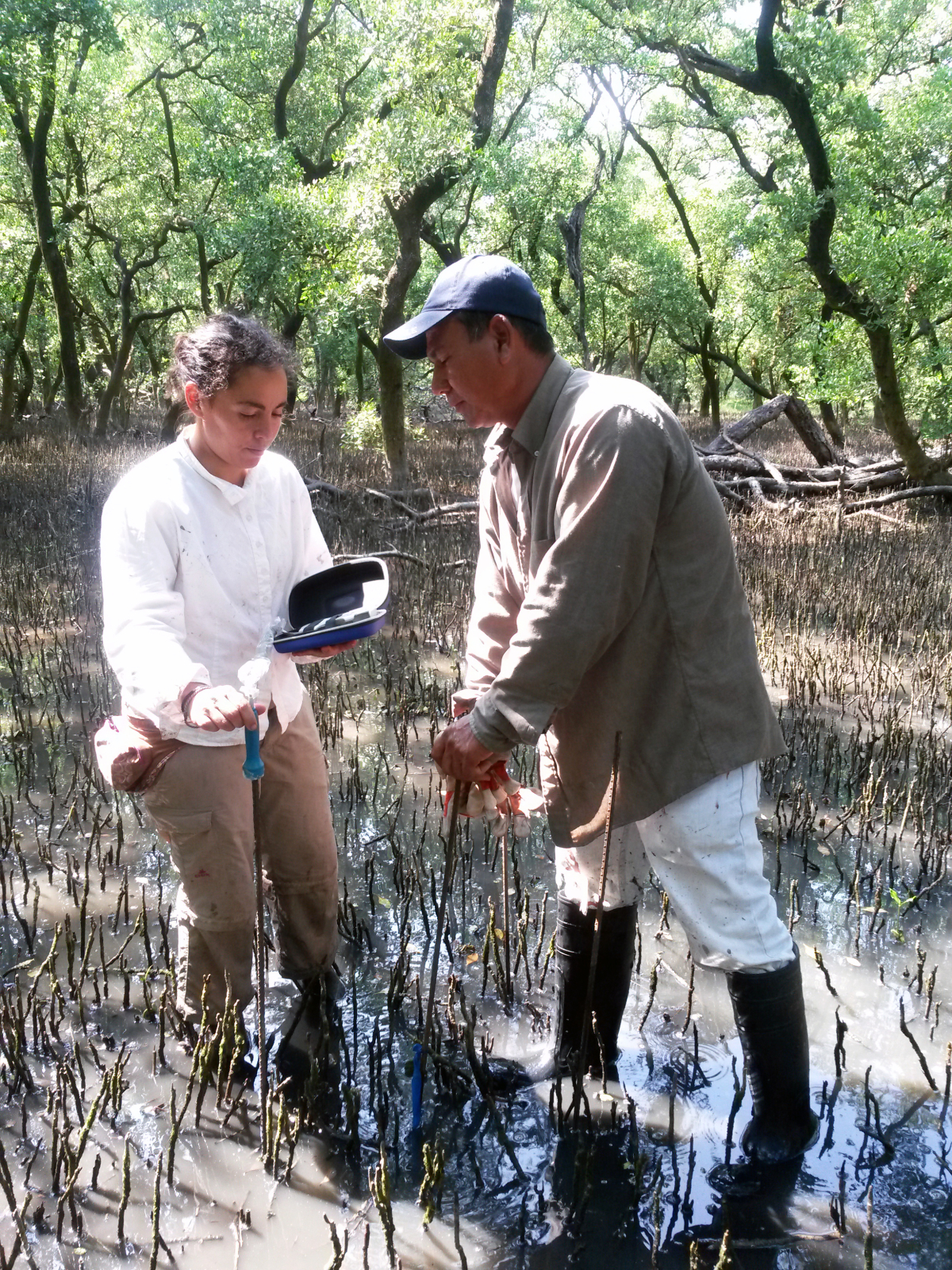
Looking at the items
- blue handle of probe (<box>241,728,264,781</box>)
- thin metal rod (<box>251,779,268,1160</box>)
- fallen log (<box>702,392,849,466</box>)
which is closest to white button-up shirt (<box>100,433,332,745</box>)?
blue handle of probe (<box>241,728,264,781</box>)

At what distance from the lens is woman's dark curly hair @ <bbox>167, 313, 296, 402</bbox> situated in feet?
A: 7.22

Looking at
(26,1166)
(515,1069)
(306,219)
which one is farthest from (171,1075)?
(306,219)

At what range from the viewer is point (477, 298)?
2002 millimetres

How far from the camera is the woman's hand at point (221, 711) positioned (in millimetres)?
1965

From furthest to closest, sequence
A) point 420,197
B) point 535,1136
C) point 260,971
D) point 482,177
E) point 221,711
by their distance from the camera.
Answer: point 482,177, point 420,197, point 535,1136, point 260,971, point 221,711

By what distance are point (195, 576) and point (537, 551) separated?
78 centimetres

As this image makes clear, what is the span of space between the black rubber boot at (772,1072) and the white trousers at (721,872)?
2.3 inches

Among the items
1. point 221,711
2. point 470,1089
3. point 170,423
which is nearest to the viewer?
point 221,711

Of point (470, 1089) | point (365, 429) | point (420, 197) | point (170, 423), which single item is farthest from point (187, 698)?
point (365, 429)

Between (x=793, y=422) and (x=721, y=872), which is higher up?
(x=793, y=422)

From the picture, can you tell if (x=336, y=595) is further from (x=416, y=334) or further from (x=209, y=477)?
(x=416, y=334)

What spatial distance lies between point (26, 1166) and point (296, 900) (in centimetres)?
84

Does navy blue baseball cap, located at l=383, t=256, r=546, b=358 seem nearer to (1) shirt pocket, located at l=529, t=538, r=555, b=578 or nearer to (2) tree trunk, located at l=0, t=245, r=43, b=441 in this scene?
(1) shirt pocket, located at l=529, t=538, r=555, b=578

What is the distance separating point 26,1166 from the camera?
2.22 metres
